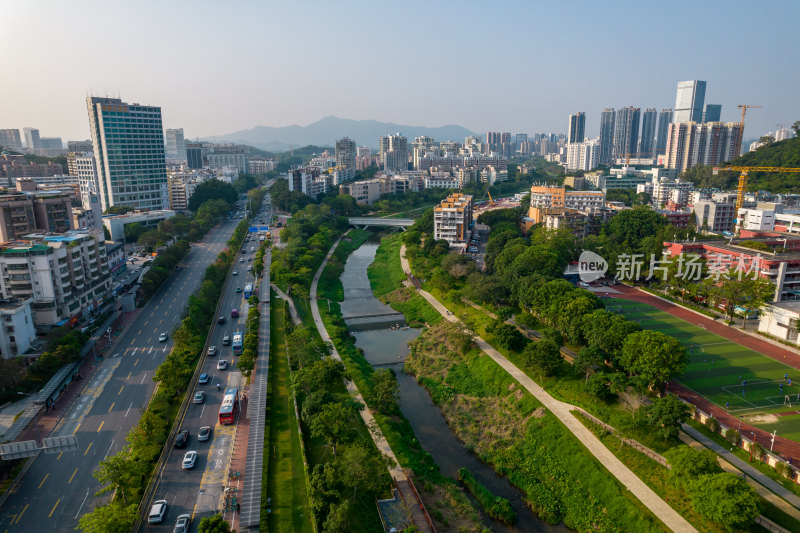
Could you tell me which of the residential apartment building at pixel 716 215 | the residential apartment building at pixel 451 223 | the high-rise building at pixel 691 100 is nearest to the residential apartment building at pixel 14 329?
the residential apartment building at pixel 451 223

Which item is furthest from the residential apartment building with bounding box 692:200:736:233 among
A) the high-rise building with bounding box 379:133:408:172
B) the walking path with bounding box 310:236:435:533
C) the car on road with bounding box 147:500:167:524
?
the high-rise building with bounding box 379:133:408:172

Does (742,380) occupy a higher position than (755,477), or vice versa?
(742,380)

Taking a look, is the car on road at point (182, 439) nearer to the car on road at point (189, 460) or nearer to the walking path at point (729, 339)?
the car on road at point (189, 460)

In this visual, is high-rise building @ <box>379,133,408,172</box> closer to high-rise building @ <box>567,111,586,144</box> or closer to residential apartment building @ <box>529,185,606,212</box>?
high-rise building @ <box>567,111,586,144</box>

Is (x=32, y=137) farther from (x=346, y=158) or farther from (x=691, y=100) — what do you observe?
(x=691, y=100)
